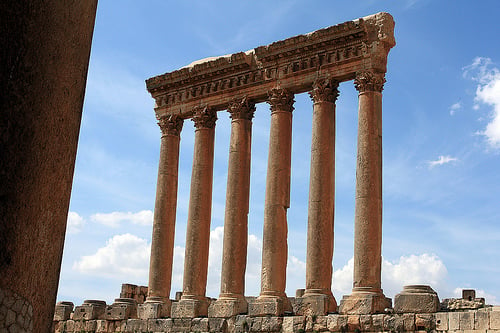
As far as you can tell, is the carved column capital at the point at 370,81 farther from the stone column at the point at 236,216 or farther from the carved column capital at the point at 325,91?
the stone column at the point at 236,216

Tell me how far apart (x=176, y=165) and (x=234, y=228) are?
515 centimetres

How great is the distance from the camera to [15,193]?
3250 mm

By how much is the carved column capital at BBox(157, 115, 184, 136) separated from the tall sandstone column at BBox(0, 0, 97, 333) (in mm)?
27573

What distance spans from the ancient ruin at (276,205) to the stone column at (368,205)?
36mm

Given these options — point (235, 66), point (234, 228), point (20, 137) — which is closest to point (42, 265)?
point (20, 137)

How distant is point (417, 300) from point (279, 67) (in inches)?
436

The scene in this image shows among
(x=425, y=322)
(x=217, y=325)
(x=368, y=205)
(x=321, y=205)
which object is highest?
(x=321, y=205)

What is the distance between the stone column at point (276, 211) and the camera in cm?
2523

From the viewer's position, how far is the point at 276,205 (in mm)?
26062

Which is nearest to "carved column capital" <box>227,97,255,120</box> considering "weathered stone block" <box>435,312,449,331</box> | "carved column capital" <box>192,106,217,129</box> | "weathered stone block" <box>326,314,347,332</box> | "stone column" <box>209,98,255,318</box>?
"stone column" <box>209,98,255,318</box>

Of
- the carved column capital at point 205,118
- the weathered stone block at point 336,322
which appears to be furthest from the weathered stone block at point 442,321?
the carved column capital at point 205,118

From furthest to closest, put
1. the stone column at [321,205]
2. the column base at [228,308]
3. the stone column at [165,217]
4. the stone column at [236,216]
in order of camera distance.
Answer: the stone column at [165,217], the stone column at [236,216], the column base at [228,308], the stone column at [321,205]

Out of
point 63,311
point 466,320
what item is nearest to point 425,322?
point 466,320

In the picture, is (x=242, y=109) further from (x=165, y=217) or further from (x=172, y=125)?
(x=165, y=217)
